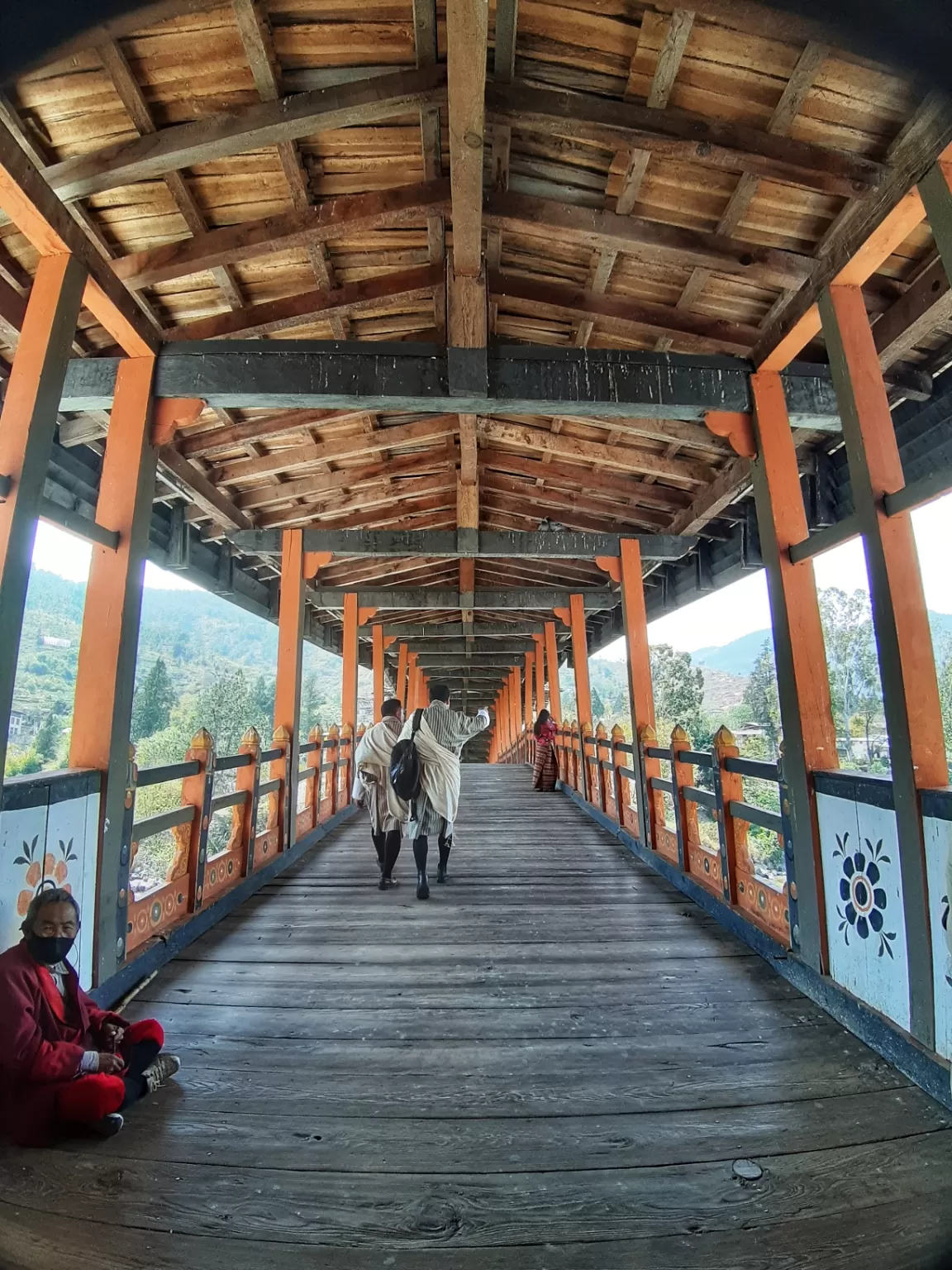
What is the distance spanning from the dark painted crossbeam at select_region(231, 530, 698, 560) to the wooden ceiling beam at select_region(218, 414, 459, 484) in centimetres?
112

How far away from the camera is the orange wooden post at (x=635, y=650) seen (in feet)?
20.1

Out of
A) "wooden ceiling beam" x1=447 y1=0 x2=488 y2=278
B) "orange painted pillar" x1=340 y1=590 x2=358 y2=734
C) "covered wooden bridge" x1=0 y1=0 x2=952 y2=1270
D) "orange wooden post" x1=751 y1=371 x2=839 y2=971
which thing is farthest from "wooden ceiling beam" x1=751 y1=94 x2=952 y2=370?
"orange painted pillar" x1=340 y1=590 x2=358 y2=734

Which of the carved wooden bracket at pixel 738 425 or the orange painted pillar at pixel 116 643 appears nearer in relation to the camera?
the orange painted pillar at pixel 116 643

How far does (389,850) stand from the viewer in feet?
15.4

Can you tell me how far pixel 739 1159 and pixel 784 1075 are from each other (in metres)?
0.57

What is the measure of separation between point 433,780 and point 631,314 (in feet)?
11.5

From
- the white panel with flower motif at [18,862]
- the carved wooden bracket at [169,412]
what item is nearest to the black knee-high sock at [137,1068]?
the white panel with flower motif at [18,862]

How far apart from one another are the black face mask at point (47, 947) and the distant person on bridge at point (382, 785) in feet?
8.88

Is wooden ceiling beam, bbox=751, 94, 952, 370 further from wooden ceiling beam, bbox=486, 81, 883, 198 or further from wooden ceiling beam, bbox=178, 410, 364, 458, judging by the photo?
wooden ceiling beam, bbox=178, 410, 364, 458

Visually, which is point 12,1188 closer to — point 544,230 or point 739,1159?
point 739,1159

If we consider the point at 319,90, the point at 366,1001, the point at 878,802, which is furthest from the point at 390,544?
the point at 878,802

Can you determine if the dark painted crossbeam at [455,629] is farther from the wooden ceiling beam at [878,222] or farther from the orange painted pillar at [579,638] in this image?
the wooden ceiling beam at [878,222]

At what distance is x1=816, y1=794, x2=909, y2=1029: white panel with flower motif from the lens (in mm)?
2334

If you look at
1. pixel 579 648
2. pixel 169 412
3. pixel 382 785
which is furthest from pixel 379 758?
pixel 579 648
